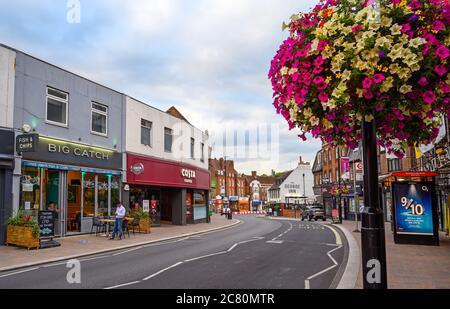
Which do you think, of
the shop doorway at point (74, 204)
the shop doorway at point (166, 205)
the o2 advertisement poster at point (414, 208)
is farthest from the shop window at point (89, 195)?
the o2 advertisement poster at point (414, 208)

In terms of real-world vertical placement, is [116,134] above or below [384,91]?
above

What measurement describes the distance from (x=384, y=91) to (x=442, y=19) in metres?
0.89

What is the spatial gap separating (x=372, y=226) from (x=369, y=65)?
148 centimetres

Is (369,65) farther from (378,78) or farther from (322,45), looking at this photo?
(322,45)

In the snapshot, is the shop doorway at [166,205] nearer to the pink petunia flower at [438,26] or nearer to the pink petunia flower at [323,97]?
the pink petunia flower at [323,97]

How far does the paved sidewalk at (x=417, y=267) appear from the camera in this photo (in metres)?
8.03

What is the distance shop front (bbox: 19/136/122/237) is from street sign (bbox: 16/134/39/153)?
69cm

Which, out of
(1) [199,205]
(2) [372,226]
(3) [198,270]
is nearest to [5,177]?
(3) [198,270]

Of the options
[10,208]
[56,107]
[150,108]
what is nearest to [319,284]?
[10,208]

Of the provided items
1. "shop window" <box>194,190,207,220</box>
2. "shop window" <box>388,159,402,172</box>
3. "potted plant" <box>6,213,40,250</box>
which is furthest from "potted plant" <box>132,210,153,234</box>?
"shop window" <box>388,159,402,172</box>

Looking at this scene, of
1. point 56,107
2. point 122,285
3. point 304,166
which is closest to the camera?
point 122,285

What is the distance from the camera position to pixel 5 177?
51.0 feet

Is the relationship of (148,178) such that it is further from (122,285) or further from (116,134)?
(122,285)

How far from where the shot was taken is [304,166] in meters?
89.0
